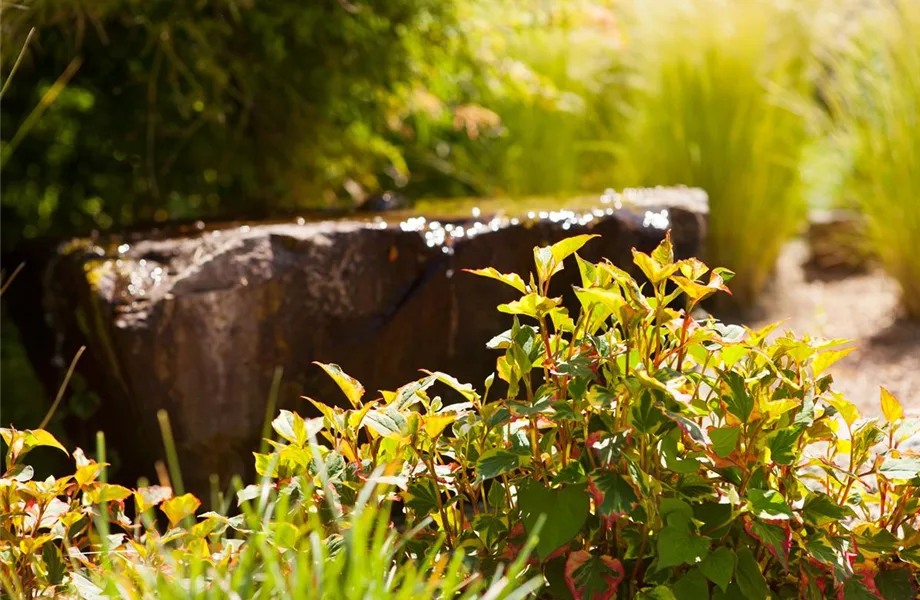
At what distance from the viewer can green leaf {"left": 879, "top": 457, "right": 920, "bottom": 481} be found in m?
1.36

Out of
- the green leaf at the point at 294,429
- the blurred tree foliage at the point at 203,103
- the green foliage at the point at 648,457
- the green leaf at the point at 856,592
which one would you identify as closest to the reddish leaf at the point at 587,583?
the green foliage at the point at 648,457

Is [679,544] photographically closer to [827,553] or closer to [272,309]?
[827,553]

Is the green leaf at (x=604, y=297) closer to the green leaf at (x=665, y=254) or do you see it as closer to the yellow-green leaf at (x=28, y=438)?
the green leaf at (x=665, y=254)

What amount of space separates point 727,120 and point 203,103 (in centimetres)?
248

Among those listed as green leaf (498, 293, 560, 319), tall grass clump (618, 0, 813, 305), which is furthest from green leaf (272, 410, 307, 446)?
tall grass clump (618, 0, 813, 305)

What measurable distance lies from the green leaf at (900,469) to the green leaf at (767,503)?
206 mm

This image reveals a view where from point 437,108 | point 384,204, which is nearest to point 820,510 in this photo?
point 384,204

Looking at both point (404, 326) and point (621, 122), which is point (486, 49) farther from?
point (404, 326)

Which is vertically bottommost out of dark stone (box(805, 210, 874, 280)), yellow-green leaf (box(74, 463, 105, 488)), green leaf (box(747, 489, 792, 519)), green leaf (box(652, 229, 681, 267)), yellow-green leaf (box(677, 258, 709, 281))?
dark stone (box(805, 210, 874, 280))

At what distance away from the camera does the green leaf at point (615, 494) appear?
4.09 feet

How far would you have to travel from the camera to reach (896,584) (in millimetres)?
1433

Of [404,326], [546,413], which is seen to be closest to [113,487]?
[546,413]

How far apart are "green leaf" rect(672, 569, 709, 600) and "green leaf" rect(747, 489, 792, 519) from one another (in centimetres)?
13

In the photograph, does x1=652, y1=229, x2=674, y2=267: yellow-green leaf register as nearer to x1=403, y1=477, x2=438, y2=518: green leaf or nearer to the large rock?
x1=403, y1=477, x2=438, y2=518: green leaf
